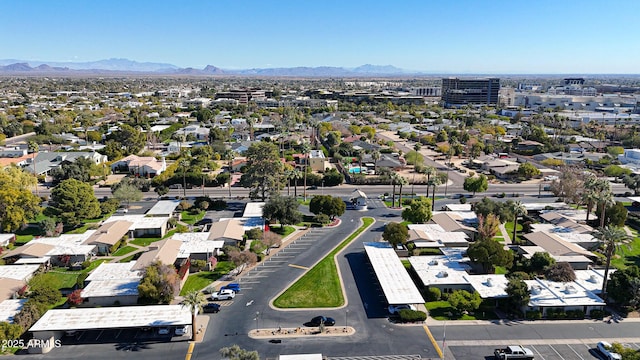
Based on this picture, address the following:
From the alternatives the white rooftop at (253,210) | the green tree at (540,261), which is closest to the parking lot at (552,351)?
the green tree at (540,261)

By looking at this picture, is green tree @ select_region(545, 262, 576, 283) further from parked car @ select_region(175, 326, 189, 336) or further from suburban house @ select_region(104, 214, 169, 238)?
suburban house @ select_region(104, 214, 169, 238)

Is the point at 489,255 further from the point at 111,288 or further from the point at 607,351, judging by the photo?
the point at 111,288

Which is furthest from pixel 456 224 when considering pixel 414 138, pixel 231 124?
pixel 231 124

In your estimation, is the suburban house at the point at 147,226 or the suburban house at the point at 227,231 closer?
the suburban house at the point at 227,231

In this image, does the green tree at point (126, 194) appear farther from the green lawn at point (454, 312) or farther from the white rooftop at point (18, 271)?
the green lawn at point (454, 312)

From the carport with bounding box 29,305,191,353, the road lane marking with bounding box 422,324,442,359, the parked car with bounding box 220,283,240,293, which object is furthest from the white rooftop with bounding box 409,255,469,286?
the carport with bounding box 29,305,191,353

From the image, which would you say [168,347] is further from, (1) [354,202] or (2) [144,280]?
(1) [354,202]

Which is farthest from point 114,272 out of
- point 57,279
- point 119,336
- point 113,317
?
point 119,336
